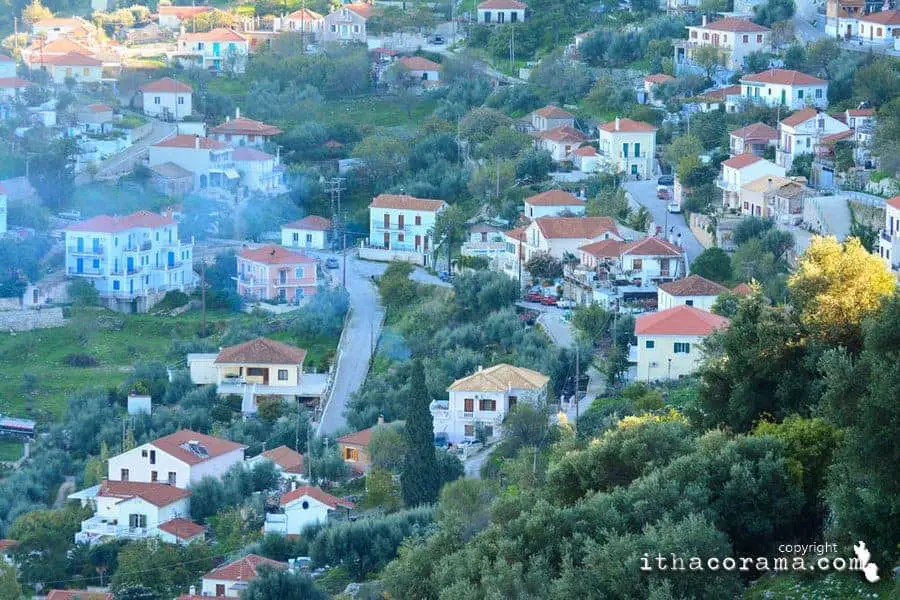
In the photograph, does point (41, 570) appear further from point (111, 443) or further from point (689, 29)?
point (689, 29)

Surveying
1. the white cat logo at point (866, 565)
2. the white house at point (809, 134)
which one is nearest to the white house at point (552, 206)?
the white house at point (809, 134)

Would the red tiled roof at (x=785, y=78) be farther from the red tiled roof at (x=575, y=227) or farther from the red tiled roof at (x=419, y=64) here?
the red tiled roof at (x=419, y=64)

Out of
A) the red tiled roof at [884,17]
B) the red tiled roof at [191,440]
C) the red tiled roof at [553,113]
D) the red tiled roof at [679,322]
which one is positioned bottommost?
the red tiled roof at [553,113]

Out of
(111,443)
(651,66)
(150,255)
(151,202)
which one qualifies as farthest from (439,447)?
(651,66)

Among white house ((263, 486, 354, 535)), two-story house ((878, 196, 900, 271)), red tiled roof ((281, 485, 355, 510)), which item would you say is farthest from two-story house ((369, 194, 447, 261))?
white house ((263, 486, 354, 535))

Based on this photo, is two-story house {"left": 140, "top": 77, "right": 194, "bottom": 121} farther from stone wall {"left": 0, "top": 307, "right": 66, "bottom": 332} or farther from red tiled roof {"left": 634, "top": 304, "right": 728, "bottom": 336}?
red tiled roof {"left": 634, "top": 304, "right": 728, "bottom": 336}

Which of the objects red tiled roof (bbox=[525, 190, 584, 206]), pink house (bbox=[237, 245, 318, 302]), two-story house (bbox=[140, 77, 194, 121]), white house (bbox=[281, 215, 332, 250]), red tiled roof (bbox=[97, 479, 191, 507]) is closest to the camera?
red tiled roof (bbox=[97, 479, 191, 507])
